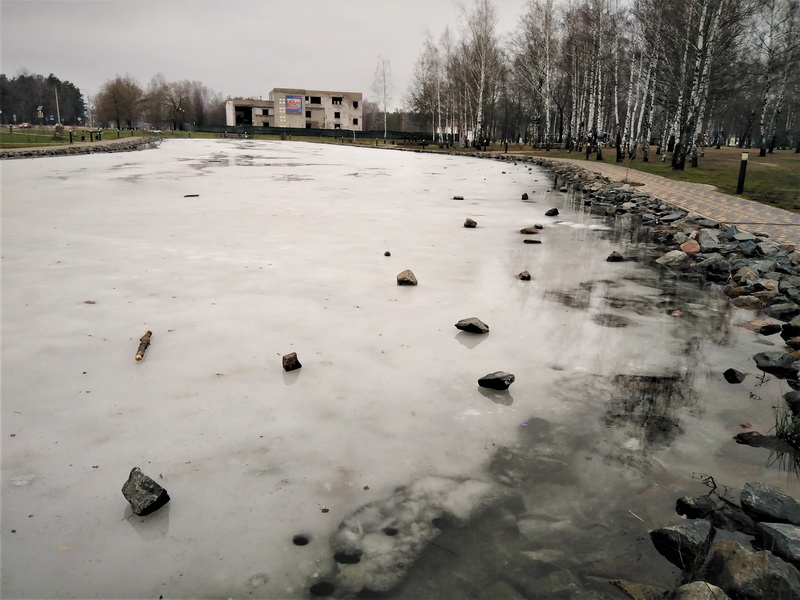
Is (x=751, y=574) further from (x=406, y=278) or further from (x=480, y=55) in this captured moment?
(x=480, y=55)

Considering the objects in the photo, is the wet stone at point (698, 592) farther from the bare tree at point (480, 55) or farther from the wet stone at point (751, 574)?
the bare tree at point (480, 55)

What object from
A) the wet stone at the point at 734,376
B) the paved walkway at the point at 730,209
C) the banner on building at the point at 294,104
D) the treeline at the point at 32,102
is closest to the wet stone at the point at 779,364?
the wet stone at the point at 734,376

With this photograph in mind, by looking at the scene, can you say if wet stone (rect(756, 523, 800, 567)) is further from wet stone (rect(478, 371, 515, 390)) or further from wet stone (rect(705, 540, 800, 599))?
wet stone (rect(478, 371, 515, 390))

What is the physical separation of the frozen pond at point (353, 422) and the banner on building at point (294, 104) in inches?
3625

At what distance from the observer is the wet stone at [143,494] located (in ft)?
8.05

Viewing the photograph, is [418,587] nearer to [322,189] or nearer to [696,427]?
[696,427]

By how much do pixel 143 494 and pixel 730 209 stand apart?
43.0 ft

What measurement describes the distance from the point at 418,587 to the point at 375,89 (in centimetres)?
7575

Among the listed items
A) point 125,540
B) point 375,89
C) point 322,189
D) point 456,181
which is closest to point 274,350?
point 125,540

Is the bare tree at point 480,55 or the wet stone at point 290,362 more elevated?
the bare tree at point 480,55

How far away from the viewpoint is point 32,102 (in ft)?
365

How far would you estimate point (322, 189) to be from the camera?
1595 centimetres

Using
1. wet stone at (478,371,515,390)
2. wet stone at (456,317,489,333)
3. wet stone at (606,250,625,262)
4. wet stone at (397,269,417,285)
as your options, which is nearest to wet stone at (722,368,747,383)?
wet stone at (478,371,515,390)

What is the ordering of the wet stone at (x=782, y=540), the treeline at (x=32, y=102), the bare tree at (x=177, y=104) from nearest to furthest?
the wet stone at (x=782, y=540) < the bare tree at (x=177, y=104) < the treeline at (x=32, y=102)
